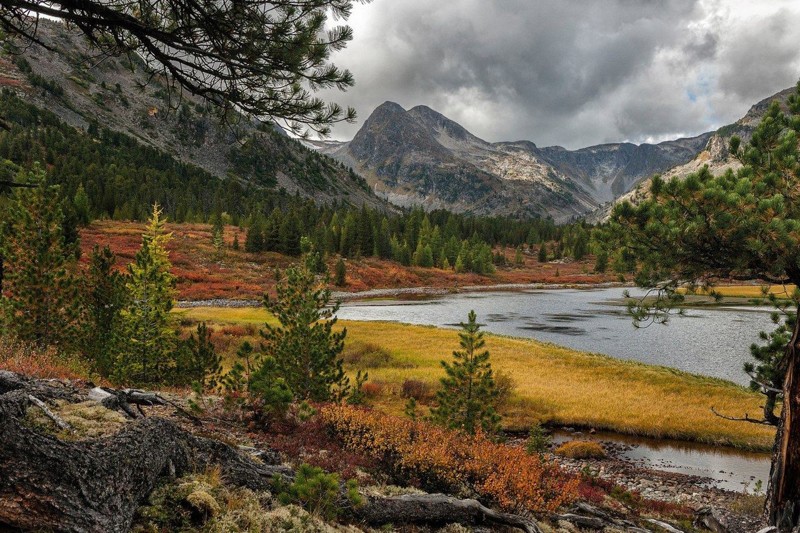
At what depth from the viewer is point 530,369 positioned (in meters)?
34.2

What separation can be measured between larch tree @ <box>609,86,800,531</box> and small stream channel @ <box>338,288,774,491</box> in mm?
10232

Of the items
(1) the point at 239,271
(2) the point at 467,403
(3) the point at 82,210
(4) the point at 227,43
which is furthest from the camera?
(3) the point at 82,210

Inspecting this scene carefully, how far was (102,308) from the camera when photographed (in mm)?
18094

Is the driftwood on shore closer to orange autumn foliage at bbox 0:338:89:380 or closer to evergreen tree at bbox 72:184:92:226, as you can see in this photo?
orange autumn foliage at bbox 0:338:89:380

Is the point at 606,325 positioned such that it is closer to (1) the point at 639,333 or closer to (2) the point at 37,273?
(1) the point at 639,333

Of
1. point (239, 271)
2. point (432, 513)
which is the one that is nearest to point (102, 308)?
point (432, 513)

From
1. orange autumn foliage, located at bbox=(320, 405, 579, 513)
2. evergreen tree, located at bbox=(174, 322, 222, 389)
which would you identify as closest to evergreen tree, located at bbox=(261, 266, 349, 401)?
evergreen tree, located at bbox=(174, 322, 222, 389)

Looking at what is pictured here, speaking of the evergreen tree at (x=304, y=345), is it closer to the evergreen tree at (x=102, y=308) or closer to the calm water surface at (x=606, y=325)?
the evergreen tree at (x=102, y=308)

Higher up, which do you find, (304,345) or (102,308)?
(102,308)

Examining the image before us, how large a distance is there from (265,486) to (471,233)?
171935 mm

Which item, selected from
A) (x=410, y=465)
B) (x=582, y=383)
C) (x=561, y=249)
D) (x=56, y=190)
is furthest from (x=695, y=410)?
(x=561, y=249)

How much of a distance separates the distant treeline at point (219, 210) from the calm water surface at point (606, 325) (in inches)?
944

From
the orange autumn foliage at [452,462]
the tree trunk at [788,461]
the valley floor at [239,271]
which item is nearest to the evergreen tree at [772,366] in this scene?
the tree trunk at [788,461]

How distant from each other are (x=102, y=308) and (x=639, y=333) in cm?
5157
